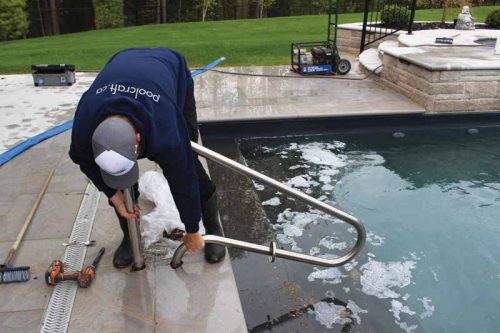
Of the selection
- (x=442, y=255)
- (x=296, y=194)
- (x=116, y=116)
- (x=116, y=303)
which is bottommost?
(x=442, y=255)

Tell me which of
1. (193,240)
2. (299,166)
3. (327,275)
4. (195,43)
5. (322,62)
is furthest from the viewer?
(195,43)

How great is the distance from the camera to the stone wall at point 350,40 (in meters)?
Answer: 8.77

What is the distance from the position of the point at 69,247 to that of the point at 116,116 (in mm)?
1350

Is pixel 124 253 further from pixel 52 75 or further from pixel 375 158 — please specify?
pixel 52 75

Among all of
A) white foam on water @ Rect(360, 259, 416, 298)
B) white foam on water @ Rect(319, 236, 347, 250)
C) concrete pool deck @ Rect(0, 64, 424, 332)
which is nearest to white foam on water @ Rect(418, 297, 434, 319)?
white foam on water @ Rect(360, 259, 416, 298)

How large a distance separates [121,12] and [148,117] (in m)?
15.2

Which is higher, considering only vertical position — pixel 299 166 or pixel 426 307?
pixel 299 166

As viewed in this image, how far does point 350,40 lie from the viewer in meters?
9.18

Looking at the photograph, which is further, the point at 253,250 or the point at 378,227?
the point at 378,227

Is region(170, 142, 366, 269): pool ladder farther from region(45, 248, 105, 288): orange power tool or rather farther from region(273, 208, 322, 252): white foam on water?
region(273, 208, 322, 252): white foam on water

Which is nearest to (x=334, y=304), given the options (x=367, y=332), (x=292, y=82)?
(x=367, y=332)

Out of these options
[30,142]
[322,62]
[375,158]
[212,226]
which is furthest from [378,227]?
[322,62]

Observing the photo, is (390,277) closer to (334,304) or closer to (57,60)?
(334,304)

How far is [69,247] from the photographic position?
8.32 feet
